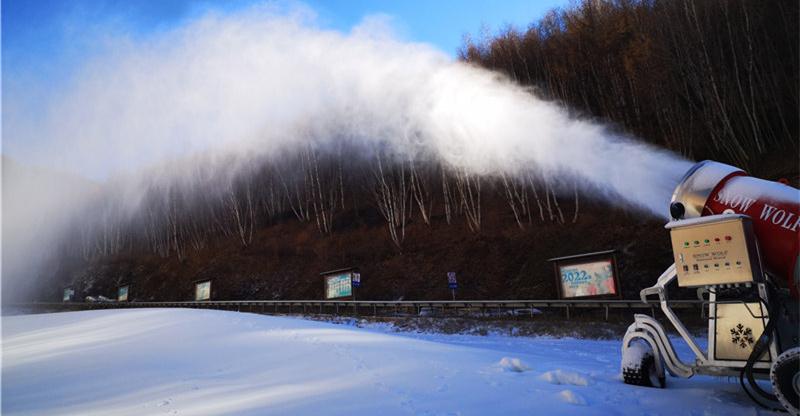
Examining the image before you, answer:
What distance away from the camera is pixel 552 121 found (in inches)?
777

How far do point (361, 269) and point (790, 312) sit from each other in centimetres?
3161

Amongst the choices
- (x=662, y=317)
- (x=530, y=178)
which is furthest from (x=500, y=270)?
(x=662, y=317)

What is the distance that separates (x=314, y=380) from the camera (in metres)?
6.60

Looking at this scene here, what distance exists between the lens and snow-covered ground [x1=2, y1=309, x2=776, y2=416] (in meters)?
5.40

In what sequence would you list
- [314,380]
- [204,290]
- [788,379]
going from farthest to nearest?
1. [204,290]
2. [314,380]
3. [788,379]

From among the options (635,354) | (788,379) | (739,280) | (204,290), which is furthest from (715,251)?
(204,290)

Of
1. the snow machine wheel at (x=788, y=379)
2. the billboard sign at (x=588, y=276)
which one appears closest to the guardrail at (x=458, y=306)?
the billboard sign at (x=588, y=276)

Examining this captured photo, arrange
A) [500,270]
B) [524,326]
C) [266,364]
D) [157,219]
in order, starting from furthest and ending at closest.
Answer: [157,219], [500,270], [524,326], [266,364]

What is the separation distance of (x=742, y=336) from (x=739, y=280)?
0.90 metres

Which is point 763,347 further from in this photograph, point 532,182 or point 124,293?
point 124,293

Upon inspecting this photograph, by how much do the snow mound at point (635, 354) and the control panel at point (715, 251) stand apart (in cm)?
125

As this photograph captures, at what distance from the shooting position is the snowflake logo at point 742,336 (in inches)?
245

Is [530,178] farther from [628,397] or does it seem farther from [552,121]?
[628,397]

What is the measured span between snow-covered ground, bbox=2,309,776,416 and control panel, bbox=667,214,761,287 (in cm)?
173
